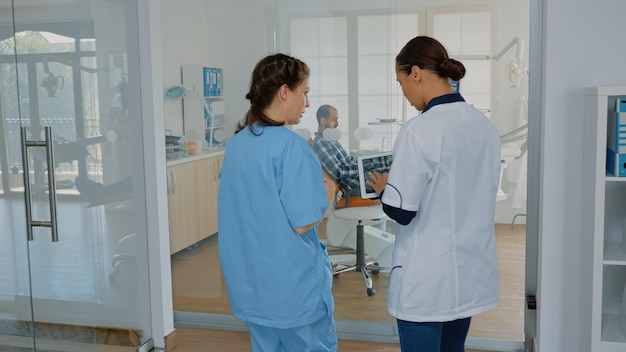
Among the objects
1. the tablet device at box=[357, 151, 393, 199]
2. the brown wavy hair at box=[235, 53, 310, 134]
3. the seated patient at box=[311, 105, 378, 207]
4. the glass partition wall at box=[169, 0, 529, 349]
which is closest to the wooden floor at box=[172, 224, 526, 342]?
the glass partition wall at box=[169, 0, 529, 349]

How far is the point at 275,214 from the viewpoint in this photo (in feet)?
6.07

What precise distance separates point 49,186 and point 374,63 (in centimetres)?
159

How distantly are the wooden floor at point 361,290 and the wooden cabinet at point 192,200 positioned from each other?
84 millimetres

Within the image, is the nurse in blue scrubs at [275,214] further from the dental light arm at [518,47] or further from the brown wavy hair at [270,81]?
the dental light arm at [518,47]

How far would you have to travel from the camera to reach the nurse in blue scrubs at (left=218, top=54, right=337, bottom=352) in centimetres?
185

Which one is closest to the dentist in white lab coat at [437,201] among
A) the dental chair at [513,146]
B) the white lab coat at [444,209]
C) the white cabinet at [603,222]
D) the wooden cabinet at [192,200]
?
the white lab coat at [444,209]

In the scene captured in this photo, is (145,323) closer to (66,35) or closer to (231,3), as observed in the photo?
(66,35)

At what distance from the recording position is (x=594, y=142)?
2.47 m

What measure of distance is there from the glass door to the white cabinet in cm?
198

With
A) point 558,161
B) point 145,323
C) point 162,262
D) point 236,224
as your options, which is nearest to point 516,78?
point 558,161

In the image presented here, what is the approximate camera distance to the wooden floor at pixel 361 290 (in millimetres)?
3113

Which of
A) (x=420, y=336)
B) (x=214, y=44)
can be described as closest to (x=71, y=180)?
(x=214, y=44)

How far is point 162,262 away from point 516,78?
6.26ft

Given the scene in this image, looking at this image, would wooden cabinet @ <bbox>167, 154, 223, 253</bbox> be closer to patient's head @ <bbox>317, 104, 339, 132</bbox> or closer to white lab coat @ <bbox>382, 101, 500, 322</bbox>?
patient's head @ <bbox>317, 104, 339, 132</bbox>
